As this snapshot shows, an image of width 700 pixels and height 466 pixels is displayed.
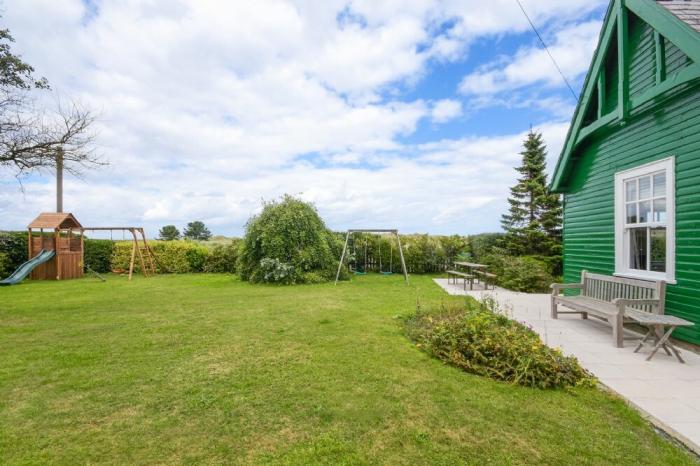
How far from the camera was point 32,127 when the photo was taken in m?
7.21

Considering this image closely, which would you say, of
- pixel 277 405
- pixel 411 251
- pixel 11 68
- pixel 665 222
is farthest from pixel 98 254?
pixel 665 222

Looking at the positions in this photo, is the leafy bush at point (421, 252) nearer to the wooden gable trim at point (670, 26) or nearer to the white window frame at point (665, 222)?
the white window frame at point (665, 222)

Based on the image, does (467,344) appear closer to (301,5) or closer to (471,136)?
(301,5)

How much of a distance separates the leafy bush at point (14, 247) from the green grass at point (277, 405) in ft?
36.2

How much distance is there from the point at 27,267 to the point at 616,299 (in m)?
17.7

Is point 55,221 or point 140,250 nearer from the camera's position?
point 55,221

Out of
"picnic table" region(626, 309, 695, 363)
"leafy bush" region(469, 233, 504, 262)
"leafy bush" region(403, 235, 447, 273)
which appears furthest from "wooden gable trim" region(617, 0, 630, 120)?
"leafy bush" region(403, 235, 447, 273)

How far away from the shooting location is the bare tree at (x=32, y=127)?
6747 mm

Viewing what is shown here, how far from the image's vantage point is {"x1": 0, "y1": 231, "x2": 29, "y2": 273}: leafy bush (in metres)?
13.8

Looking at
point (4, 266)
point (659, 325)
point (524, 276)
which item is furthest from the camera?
point (4, 266)

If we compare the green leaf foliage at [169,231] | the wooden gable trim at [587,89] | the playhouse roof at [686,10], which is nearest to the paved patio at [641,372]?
the wooden gable trim at [587,89]

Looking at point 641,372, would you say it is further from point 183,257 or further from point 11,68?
point 183,257

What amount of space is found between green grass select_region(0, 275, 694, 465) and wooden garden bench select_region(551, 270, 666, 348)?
85.6 inches

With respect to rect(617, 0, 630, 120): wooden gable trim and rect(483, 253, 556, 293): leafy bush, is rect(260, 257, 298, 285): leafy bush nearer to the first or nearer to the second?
rect(483, 253, 556, 293): leafy bush
